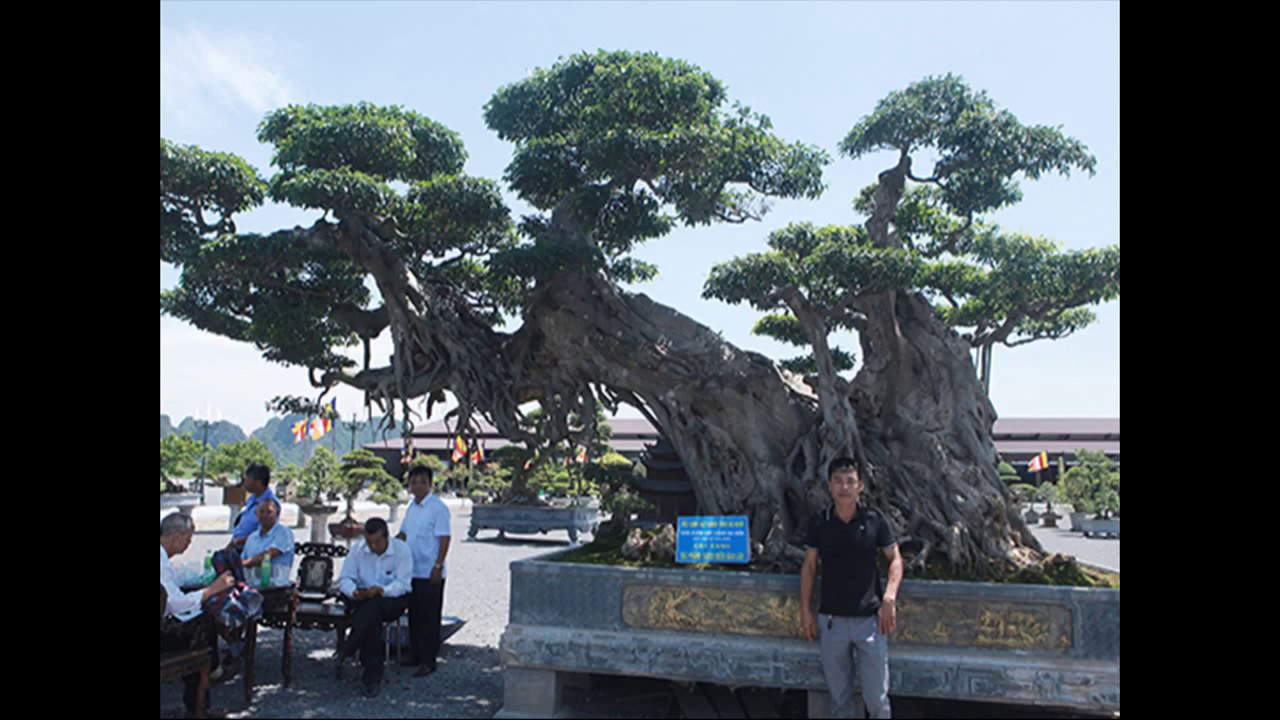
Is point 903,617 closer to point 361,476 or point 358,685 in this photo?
point 358,685

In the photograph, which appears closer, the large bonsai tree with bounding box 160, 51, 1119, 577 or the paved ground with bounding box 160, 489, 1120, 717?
the paved ground with bounding box 160, 489, 1120, 717

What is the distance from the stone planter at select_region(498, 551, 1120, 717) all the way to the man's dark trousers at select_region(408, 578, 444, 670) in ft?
3.19

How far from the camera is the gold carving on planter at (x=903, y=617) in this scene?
4559mm

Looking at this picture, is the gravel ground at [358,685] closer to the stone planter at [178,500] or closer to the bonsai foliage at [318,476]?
the bonsai foliage at [318,476]

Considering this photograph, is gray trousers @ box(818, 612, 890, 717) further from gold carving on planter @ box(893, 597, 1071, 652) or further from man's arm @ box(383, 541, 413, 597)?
man's arm @ box(383, 541, 413, 597)

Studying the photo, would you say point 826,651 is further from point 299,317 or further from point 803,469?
point 299,317

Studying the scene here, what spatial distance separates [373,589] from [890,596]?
3169mm

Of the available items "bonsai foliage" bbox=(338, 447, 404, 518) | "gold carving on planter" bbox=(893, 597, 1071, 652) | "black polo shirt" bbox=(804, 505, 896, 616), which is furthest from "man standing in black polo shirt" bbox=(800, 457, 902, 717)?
"bonsai foliage" bbox=(338, 447, 404, 518)

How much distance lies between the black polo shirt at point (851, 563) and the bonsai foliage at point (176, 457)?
18.9 metres

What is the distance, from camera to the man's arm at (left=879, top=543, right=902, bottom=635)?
13.4ft

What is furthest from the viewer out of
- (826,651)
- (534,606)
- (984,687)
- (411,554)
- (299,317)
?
(299,317)

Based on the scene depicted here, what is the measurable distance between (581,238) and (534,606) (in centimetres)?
296
